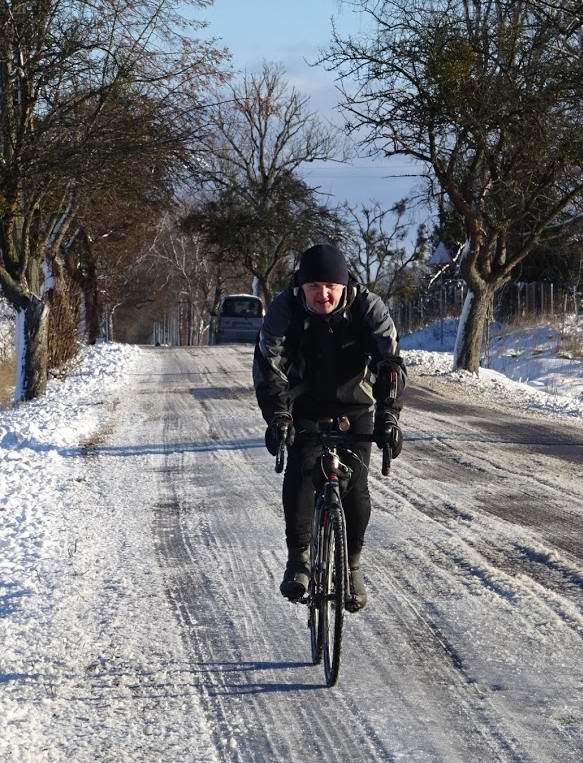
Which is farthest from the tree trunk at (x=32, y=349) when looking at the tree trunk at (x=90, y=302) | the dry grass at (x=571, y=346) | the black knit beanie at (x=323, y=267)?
the tree trunk at (x=90, y=302)

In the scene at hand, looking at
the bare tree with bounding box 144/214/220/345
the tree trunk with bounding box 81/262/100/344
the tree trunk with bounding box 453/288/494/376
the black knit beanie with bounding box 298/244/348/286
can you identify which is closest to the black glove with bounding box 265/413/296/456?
the black knit beanie with bounding box 298/244/348/286

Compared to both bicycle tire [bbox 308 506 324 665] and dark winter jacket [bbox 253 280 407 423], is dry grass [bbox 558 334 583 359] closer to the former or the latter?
dark winter jacket [bbox 253 280 407 423]

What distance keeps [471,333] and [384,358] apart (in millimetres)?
18238

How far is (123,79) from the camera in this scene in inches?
610

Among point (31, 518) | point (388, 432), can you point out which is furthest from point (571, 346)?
point (388, 432)

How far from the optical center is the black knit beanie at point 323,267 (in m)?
4.91

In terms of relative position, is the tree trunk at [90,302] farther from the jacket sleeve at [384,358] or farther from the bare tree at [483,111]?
the jacket sleeve at [384,358]

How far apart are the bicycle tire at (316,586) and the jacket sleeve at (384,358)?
637 mm

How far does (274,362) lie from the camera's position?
4879 mm

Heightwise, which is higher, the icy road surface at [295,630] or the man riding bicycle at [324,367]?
the man riding bicycle at [324,367]

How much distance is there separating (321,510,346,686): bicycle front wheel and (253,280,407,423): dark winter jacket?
0.61 meters

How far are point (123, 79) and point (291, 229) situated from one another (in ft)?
94.1

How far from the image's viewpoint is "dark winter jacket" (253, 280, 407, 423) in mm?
4957

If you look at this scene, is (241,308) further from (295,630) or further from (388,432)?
(388,432)
